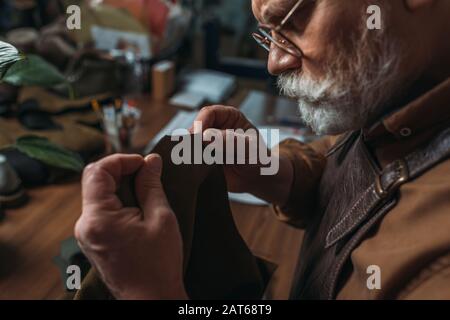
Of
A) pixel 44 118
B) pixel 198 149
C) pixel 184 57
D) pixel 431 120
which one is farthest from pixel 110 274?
pixel 184 57

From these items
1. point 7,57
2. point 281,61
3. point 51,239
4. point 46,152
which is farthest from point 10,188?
point 281,61

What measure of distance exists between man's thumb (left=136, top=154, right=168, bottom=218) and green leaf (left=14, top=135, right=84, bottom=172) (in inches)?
11.4

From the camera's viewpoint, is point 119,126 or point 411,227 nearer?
point 411,227

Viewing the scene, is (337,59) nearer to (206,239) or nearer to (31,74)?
(206,239)

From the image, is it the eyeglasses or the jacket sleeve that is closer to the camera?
the eyeglasses

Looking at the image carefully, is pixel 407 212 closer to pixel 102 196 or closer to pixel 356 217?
pixel 356 217

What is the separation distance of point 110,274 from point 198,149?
0.21 meters

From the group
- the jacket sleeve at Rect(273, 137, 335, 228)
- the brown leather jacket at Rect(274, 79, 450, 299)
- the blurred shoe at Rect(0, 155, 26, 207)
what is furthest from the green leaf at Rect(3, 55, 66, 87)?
the brown leather jacket at Rect(274, 79, 450, 299)

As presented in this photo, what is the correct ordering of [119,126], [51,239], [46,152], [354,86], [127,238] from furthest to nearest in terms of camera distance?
[119,126] < [51,239] < [46,152] < [354,86] < [127,238]

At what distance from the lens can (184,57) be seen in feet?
5.95

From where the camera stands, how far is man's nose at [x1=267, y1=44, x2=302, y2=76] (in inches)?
20.8

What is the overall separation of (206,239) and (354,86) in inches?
11.7

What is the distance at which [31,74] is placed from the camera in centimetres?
73

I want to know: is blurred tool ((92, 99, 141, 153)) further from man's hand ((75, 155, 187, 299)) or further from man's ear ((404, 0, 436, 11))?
man's ear ((404, 0, 436, 11))
